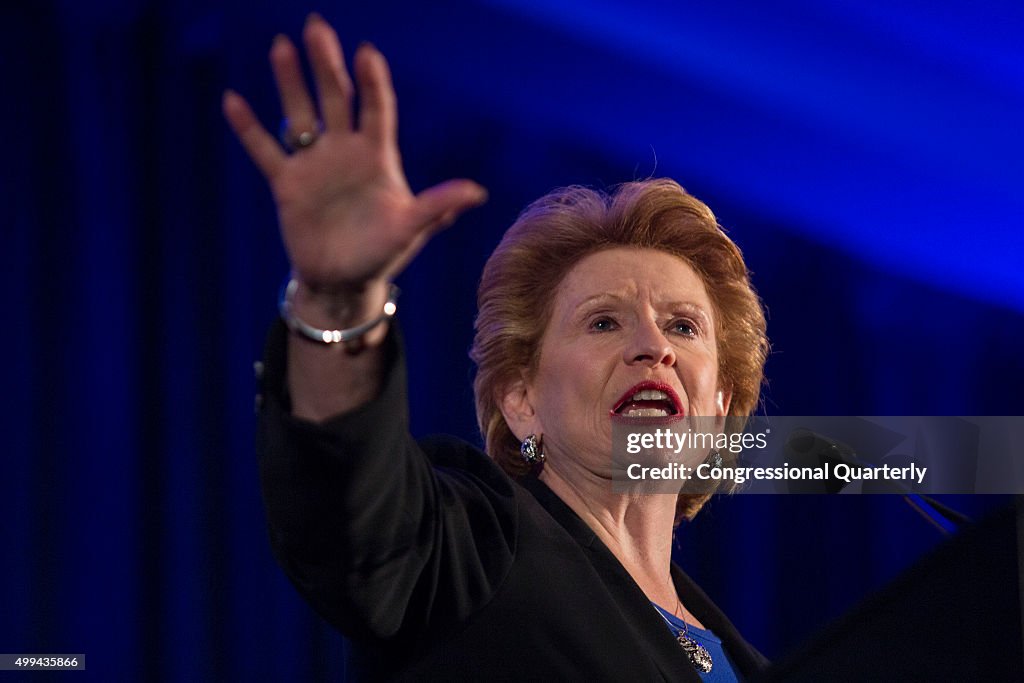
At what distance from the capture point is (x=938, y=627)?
835 millimetres

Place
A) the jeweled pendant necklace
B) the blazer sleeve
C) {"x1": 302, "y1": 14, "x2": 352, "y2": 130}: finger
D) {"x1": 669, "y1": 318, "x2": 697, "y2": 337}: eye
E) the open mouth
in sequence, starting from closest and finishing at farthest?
{"x1": 302, "y1": 14, "x2": 352, "y2": 130}: finger
the blazer sleeve
the jeweled pendant necklace
the open mouth
{"x1": 669, "y1": 318, "x2": 697, "y2": 337}: eye

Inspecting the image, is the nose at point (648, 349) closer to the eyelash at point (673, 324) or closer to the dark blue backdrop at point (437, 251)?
the eyelash at point (673, 324)

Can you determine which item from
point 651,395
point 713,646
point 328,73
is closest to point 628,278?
point 651,395

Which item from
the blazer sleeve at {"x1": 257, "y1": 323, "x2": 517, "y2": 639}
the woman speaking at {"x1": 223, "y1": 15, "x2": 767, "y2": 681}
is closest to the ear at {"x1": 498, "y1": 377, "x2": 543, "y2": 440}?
the woman speaking at {"x1": 223, "y1": 15, "x2": 767, "y2": 681}

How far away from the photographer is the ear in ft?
5.70

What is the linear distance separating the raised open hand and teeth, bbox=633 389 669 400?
2.65 ft

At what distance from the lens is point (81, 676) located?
85.5 inches

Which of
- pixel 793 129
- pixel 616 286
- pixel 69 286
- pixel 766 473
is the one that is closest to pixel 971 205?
pixel 793 129

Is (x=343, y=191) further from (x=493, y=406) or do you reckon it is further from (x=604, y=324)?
(x=493, y=406)

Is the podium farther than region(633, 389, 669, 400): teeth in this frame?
No

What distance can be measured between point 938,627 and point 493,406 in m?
1.01

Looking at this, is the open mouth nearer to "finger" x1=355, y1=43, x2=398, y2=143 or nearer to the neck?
the neck

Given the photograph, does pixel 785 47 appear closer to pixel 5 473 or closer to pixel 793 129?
pixel 793 129

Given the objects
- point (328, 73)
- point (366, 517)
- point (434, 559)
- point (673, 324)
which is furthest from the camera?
point (673, 324)
